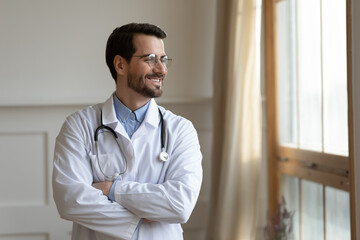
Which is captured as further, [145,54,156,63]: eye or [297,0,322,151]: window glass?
[297,0,322,151]: window glass

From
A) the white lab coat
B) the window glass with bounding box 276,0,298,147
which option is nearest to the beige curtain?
the window glass with bounding box 276,0,298,147

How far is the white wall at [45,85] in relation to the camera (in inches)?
144

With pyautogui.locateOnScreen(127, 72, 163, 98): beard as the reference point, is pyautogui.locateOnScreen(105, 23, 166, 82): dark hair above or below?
above

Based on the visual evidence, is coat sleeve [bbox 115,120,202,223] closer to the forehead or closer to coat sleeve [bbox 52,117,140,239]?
coat sleeve [bbox 52,117,140,239]

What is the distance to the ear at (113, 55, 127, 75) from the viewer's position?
2080 mm

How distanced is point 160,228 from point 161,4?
2.06 meters

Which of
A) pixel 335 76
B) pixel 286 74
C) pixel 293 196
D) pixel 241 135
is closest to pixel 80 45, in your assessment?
pixel 241 135

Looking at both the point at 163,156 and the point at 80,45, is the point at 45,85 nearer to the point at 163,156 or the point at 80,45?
the point at 80,45

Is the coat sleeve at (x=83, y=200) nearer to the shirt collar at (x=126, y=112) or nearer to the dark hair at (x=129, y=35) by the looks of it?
the shirt collar at (x=126, y=112)

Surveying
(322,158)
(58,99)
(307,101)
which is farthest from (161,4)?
(322,158)

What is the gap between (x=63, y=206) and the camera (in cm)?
199

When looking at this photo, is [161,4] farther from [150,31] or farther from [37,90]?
[150,31]

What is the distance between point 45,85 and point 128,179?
181 cm

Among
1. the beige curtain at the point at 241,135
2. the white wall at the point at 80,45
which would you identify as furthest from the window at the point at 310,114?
the white wall at the point at 80,45
